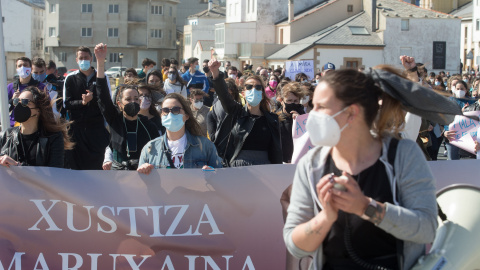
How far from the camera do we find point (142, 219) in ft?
18.5

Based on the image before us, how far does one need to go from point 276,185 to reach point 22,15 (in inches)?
3470

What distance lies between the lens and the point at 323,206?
301 centimetres

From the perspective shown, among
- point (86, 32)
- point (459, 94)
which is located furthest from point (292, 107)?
point (86, 32)

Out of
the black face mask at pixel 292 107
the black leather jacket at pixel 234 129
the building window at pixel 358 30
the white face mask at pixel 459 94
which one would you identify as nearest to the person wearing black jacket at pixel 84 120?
the black leather jacket at pixel 234 129

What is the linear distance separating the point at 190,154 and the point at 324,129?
318 cm

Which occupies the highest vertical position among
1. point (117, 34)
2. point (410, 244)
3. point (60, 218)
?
point (117, 34)

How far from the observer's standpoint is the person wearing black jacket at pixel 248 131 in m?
7.30

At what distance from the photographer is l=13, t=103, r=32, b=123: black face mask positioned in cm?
644

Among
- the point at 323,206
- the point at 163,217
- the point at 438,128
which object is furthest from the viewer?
the point at 438,128

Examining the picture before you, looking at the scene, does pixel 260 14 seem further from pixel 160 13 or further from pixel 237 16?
pixel 160 13

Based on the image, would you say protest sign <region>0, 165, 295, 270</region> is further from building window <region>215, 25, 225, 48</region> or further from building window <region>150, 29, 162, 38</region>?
building window <region>150, 29, 162, 38</region>

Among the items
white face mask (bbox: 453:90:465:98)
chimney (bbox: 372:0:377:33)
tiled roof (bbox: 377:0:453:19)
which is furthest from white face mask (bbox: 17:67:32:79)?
chimney (bbox: 372:0:377:33)

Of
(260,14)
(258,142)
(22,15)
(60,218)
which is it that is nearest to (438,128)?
(258,142)

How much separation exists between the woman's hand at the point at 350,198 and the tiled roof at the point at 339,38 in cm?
6202
